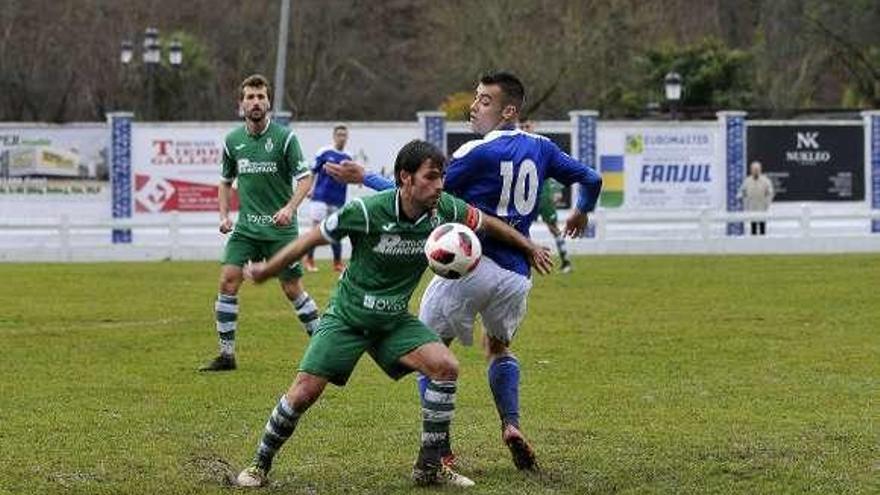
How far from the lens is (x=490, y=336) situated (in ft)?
29.7

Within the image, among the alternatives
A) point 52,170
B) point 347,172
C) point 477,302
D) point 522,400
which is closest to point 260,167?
point 522,400

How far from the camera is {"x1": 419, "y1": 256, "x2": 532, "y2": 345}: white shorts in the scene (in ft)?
28.6

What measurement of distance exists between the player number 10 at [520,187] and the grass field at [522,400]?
135 cm

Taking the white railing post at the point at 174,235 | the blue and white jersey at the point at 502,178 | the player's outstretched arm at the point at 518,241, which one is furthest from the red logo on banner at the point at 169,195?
the player's outstretched arm at the point at 518,241

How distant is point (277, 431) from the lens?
8.19 meters

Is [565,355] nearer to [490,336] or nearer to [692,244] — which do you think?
[490,336]

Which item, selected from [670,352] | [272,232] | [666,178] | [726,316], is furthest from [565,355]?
[666,178]

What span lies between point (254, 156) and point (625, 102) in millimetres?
39551

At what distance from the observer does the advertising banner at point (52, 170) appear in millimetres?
36406

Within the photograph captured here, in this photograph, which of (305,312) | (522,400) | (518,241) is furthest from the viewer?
(305,312)

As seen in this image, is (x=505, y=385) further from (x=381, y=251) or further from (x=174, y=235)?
(x=174, y=235)

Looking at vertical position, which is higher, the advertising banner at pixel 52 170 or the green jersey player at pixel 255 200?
the advertising banner at pixel 52 170

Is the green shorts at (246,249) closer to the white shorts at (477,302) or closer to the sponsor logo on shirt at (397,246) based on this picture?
the white shorts at (477,302)

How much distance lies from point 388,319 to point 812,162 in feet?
102
